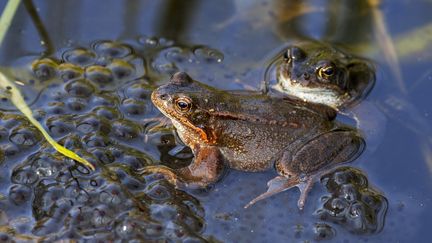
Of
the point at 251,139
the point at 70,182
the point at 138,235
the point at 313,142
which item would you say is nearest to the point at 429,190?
the point at 313,142

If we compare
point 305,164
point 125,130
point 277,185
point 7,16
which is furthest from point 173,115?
point 7,16

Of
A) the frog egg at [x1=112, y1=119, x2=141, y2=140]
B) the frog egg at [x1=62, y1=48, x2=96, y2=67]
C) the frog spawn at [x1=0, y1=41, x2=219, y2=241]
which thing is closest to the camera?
the frog spawn at [x1=0, y1=41, x2=219, y2=241]

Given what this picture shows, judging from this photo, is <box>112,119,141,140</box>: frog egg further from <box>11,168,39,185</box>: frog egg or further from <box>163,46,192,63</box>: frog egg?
<box>163,46,192,63</box>: frog egg

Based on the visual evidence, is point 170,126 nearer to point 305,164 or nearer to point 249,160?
point 249,160

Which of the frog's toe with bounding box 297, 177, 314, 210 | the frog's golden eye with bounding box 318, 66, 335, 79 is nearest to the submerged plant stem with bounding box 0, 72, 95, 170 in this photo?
the frog's toe with bounding box 297, 177, 314, 210

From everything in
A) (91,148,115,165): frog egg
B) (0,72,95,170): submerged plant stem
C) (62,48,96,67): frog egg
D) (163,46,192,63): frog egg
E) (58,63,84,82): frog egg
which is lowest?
(91,148,115,165): frog egg

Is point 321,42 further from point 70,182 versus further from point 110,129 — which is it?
point 70,182

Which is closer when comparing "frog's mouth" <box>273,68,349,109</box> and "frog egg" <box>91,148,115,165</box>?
"frog egg" <box>91,148,115,165</box>

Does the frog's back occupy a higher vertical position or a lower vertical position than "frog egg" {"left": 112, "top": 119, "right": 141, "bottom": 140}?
higher
